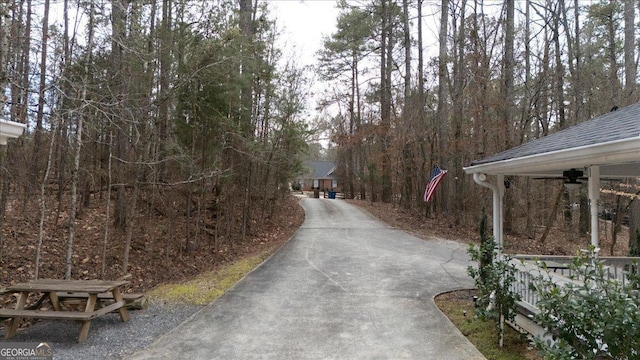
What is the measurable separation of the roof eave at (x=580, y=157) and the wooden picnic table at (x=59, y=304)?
16.7 ft

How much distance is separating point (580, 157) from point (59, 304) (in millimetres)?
6320

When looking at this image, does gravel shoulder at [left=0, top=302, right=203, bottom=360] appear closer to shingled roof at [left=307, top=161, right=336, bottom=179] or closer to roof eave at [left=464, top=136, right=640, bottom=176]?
roof eave at [left=464, top=136, right=640, bottom=176]

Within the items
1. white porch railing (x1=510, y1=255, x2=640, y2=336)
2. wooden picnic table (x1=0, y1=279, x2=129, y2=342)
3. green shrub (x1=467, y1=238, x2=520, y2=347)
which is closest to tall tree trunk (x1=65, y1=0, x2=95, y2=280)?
wooden picnic table (x1=0, y1=279, x2=129, y2=342)

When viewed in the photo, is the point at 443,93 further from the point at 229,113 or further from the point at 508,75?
the point at 229,113

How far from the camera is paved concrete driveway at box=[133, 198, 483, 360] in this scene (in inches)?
158

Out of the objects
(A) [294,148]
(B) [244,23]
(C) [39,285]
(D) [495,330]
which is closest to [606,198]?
(A) [294,148]

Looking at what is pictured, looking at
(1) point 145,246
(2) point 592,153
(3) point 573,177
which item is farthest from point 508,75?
(1) point 145,246

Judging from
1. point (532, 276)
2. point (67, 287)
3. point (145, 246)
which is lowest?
point (145, 246)

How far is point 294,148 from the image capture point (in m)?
13.1

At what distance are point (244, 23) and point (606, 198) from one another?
1589 centimetres

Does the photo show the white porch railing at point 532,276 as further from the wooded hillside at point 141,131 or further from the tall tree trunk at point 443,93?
the tall tree trunk at point 443,93

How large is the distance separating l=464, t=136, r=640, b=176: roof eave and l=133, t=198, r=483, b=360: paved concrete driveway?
7.13ft

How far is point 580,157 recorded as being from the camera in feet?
11.4

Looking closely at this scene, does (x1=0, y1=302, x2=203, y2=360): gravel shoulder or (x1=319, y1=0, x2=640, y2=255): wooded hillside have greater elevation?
(x1=319, y1=0, x2=640, y2=255): wooded hillside
